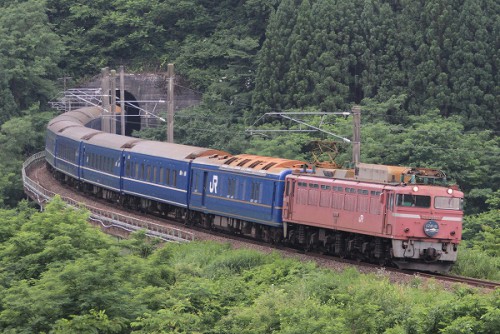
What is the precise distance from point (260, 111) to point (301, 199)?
82.2ft

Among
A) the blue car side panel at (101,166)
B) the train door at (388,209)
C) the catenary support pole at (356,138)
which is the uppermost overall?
the catenary support pole at (356,138)

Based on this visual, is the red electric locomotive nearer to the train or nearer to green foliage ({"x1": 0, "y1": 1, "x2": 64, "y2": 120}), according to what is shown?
the train

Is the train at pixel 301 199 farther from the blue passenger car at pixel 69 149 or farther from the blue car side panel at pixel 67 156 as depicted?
the blue car side panel at pixel 67 156

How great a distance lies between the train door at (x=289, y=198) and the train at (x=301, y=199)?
1.2 inches

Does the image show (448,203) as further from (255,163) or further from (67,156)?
(67,156)

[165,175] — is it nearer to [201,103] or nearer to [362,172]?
[362,172]

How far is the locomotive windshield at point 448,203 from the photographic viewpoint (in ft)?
88.4

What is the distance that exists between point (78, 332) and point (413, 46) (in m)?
33.2

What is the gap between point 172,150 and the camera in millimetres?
39250

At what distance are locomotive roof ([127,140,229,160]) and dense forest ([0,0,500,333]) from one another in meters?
6.28

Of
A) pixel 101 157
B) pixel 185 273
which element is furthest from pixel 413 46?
pixel 185 273

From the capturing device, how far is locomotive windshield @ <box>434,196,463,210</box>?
88.4 feet

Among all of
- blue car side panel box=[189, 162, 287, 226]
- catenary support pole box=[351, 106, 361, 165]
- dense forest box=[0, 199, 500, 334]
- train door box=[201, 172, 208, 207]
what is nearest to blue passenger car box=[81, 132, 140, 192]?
blue car side panel box=[189, 162, 287, 226]

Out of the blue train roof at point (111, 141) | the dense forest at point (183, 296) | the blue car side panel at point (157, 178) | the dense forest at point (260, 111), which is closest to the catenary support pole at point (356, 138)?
the dense forest at point (260, 111)
